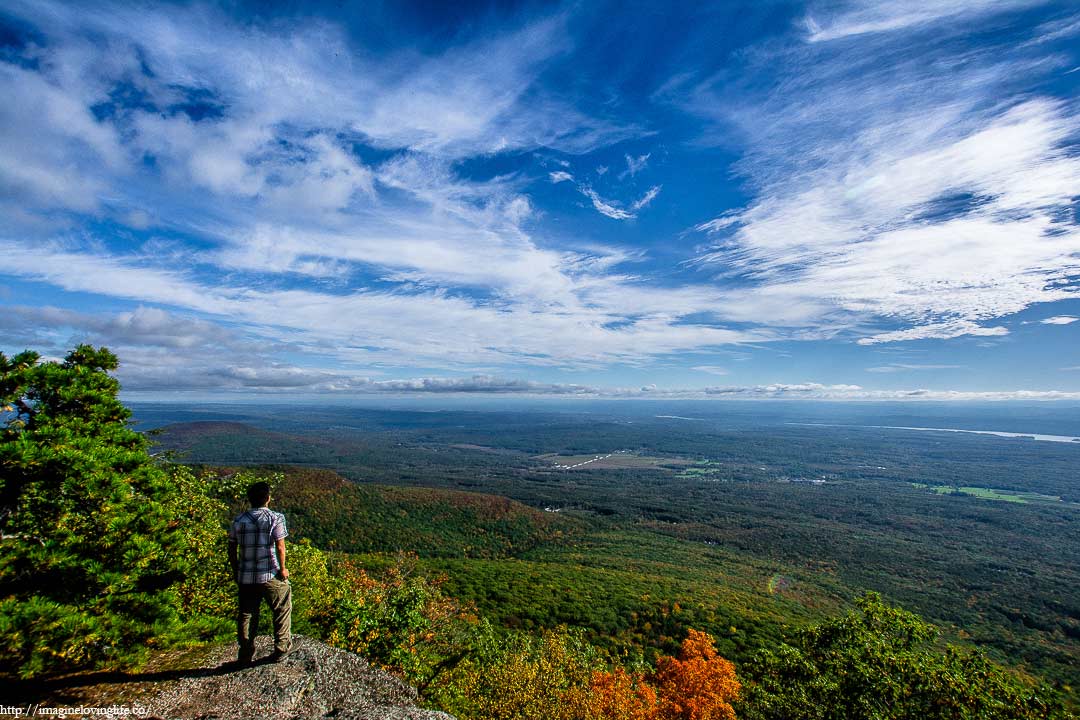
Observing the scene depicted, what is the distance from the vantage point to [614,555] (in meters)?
93.0

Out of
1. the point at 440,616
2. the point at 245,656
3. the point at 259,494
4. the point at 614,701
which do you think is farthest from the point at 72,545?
the point at 440,616

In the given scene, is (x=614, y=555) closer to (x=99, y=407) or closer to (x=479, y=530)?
(x=479, y=530)

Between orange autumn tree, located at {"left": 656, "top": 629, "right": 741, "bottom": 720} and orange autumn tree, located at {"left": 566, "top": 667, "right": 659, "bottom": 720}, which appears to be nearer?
orange autumn tree, located at {"left": 566, "top": 667, "right": 659, "bottom": 720}

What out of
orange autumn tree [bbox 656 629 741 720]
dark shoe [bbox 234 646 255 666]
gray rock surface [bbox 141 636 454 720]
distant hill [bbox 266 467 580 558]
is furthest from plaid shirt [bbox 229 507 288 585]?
distant hill [bbox 266 467 580 558]

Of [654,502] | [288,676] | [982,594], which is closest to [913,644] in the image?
[288,676]

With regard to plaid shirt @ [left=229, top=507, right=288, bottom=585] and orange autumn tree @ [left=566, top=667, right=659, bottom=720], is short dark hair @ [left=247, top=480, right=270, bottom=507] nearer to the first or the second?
plaid shirt @ [left=229, top=507, right=288, bottom=585]

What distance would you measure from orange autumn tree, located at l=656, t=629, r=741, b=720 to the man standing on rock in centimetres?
2064

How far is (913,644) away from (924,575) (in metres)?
120

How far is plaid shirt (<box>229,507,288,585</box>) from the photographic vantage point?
290 inches

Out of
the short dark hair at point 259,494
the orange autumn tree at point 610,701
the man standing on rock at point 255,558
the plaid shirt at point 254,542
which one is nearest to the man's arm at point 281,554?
the man standing on rock at point 255,558

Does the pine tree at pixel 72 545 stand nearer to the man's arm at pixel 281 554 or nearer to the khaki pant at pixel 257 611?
the khaki pant at pixel 257 611

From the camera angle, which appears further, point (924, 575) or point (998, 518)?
point (998, 518)

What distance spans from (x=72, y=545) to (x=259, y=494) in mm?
2754

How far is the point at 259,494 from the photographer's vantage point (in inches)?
284
